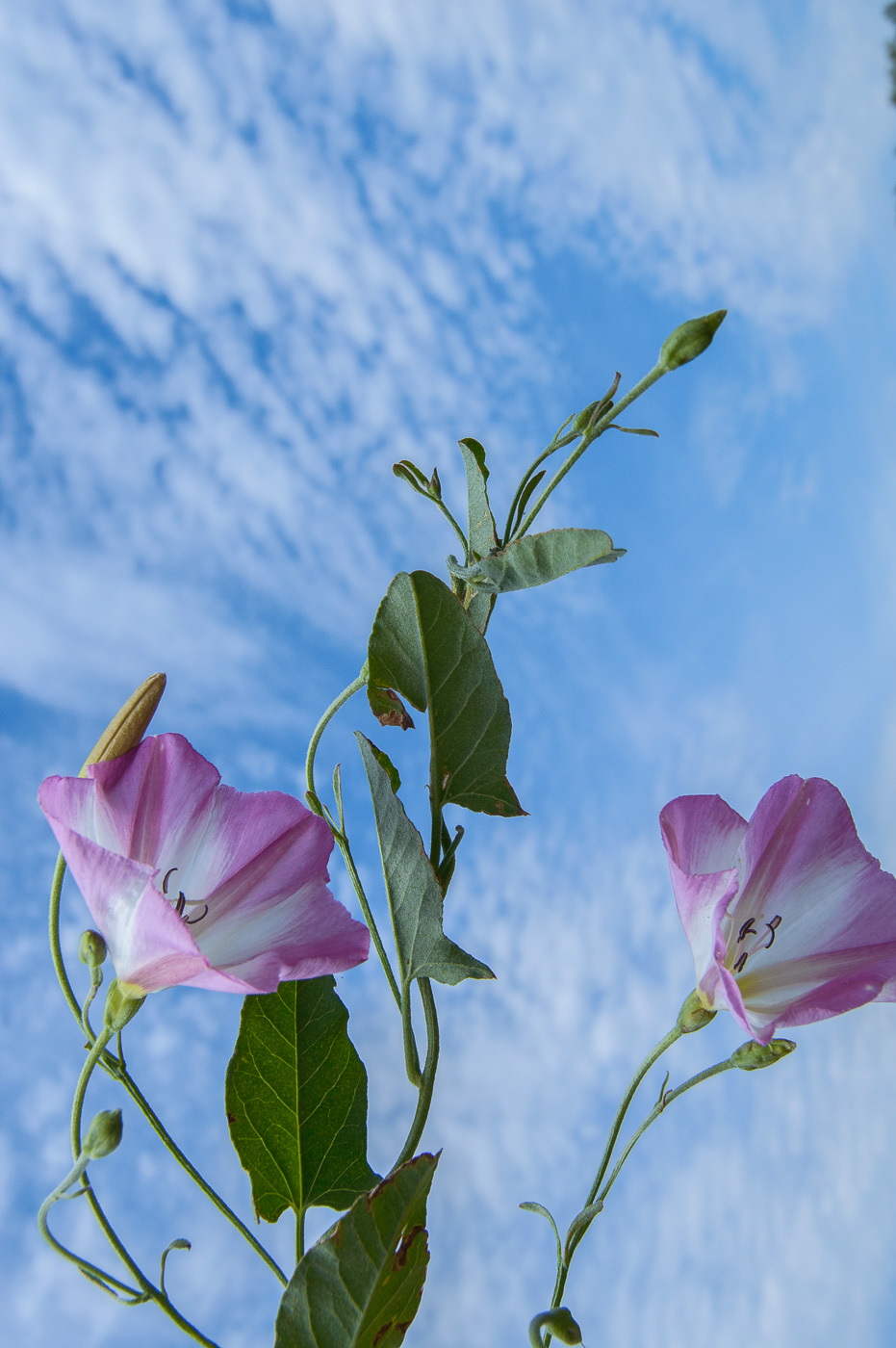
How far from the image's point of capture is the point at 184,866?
42 centimetres

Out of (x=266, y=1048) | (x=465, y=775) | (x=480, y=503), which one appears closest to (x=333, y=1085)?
(x=266, y=1048)

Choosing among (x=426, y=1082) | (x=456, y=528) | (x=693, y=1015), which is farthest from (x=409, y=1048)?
(x=456, y=528)

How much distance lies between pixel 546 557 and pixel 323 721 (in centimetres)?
12

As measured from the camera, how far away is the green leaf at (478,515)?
1.62 feet

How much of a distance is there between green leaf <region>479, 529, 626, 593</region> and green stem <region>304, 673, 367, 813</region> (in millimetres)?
74

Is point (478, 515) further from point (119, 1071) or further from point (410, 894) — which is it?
point (119, 1071)

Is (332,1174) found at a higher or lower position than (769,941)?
lower

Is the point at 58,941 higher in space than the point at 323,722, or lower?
lower

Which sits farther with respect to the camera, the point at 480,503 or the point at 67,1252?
the point at 480,503

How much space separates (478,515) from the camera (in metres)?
0.51

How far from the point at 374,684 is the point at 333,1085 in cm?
17

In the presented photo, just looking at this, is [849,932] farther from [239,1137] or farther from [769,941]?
[239,1137]

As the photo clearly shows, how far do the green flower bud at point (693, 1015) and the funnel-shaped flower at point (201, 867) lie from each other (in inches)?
5.1

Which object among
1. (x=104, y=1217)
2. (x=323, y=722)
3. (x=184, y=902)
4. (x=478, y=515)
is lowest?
(x=104, y=1217)
